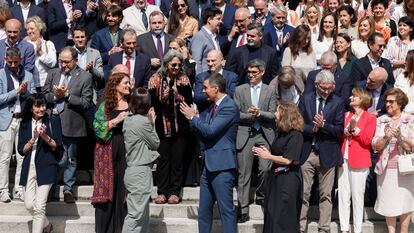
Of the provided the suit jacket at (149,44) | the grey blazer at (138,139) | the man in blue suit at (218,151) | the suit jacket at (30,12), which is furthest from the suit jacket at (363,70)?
the suit jacket at (30,12)

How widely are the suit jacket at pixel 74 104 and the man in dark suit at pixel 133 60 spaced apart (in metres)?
0.65

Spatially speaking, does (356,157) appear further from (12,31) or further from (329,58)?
(12,31)

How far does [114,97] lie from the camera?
11055mm

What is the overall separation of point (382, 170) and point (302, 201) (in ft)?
3.76

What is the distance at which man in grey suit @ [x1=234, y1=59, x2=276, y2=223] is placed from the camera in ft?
39.0

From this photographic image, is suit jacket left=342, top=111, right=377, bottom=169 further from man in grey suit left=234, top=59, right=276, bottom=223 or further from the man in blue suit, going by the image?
the man in blue suit

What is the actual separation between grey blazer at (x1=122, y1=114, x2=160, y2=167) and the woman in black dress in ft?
4.07

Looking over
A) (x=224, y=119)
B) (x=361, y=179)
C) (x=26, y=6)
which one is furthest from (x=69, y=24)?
(x=361, y=179)

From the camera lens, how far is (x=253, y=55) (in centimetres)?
1290

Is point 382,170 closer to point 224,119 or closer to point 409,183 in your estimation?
point 409,183

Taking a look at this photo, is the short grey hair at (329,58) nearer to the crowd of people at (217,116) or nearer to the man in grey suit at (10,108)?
the crowd of people at (217,116)

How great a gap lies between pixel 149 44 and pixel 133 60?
0.60 metres

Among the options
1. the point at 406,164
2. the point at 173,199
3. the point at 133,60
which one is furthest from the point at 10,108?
the point at 406,164

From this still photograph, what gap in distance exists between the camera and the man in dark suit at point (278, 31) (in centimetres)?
1370
